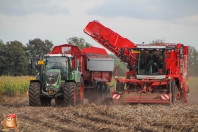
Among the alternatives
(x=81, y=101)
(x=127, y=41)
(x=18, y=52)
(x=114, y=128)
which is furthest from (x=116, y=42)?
(x=18, y=52)

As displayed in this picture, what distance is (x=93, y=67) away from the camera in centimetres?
2078

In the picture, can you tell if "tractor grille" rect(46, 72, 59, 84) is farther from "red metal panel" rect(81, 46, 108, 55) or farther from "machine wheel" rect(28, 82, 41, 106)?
"red metal panel" rect(81, 46, 108, 55)

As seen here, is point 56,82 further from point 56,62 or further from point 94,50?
point 94,50

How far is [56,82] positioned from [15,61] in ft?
112

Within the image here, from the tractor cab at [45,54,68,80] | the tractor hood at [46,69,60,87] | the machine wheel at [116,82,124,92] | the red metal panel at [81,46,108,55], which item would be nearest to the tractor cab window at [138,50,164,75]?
the machine wheel at [116,82,124,92]

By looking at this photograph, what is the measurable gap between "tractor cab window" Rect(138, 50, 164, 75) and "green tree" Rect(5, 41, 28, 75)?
31.5m

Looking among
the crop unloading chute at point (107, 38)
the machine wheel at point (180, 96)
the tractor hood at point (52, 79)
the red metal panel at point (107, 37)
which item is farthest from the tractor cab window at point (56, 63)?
the machine wheel at point (180, 96)

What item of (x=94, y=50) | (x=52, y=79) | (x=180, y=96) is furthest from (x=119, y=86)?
(x=94, y=50)

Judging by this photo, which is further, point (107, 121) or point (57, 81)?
point (57, 81)

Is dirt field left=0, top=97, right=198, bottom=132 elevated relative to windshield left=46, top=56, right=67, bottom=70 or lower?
lower

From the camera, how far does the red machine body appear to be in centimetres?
1955

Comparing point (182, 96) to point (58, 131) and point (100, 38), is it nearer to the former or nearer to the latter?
point (100, 38)

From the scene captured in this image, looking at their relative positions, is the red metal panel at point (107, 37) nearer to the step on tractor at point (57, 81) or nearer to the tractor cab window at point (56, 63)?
the step on tractor at point (57, 81)

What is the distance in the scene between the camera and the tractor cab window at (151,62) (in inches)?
696
